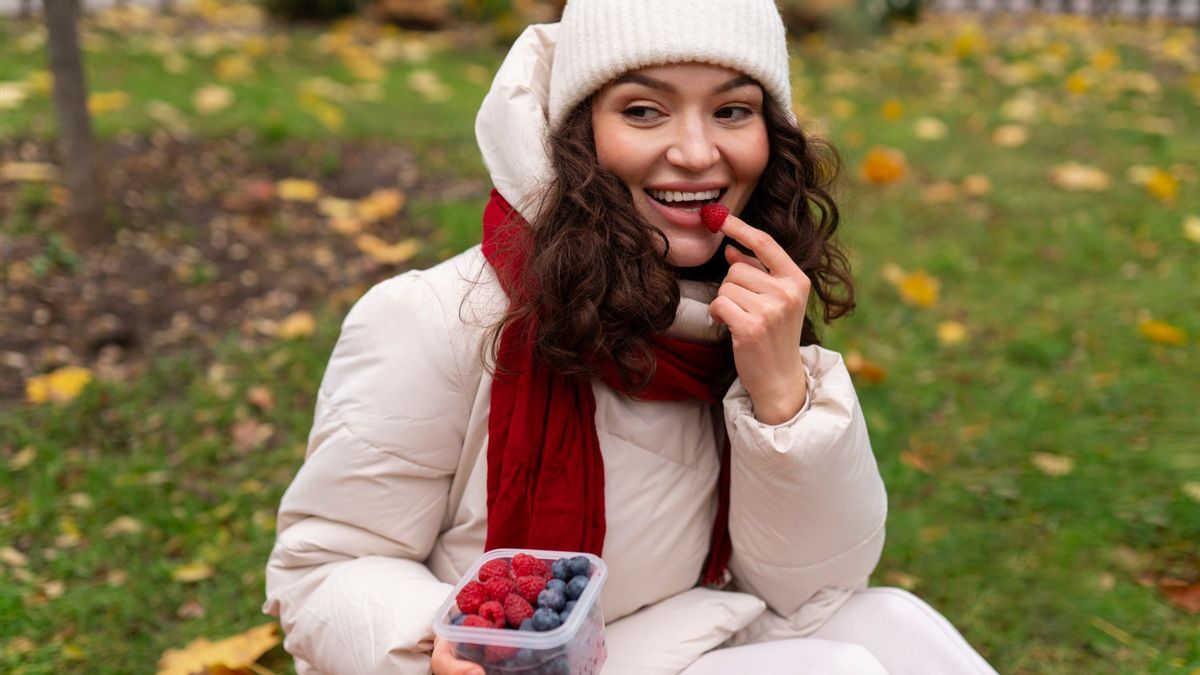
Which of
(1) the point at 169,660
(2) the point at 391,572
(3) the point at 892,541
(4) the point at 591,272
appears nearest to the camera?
(4) the point at 591,272

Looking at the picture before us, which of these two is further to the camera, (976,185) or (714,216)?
(976,185)

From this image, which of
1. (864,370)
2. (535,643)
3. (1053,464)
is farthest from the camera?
(864,370)

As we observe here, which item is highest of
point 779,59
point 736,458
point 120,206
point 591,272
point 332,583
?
point 779,59

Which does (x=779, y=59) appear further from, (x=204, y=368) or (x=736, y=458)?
(x=204, y=368)

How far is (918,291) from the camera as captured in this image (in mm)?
3721

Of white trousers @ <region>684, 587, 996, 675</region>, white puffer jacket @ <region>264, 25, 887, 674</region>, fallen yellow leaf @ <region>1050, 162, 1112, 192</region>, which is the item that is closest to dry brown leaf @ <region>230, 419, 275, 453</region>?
white puffer jacket @ <region>264, 25, 887, 674</region>

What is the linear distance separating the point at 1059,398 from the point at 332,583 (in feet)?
7.73

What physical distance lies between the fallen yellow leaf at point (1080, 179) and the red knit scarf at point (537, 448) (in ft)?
11.5

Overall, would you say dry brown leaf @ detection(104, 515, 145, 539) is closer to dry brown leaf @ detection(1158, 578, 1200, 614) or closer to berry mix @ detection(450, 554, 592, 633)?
berry mix @ detection(450, 554, 592, 633)

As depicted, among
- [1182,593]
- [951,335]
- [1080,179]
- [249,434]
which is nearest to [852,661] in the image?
[1182,593]

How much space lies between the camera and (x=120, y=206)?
3859 mm

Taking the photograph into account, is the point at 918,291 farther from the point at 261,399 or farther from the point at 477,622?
the point at 477,622

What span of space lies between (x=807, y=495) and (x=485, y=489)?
0.50 meters

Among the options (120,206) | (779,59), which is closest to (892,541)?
(779,59)
